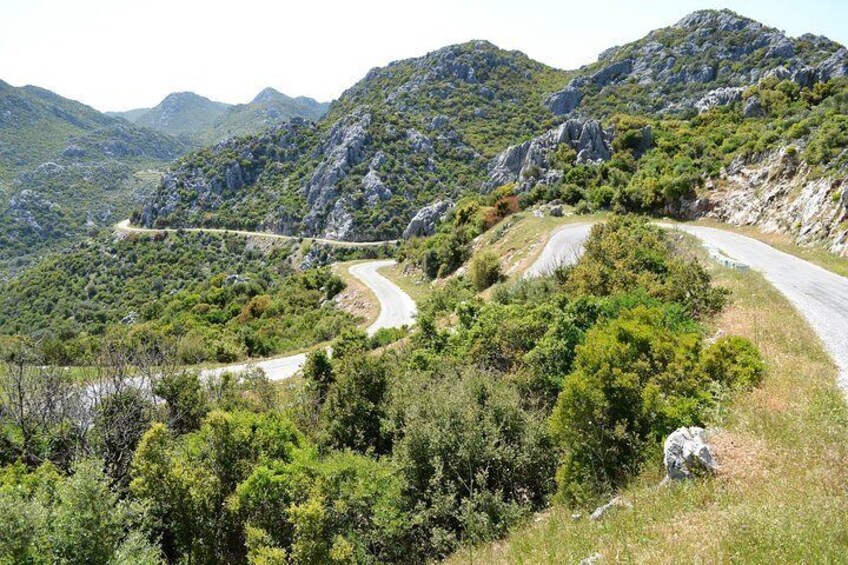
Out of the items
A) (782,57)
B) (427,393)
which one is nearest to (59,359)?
(427,393)

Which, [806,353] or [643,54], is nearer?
[806,353]

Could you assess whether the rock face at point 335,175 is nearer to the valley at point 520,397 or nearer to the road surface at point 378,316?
the road surface at point 378,316

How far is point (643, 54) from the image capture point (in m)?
108

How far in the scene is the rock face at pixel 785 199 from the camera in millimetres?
25625

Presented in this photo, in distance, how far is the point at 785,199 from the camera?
103 feet

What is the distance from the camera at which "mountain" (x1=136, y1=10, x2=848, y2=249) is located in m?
47.7

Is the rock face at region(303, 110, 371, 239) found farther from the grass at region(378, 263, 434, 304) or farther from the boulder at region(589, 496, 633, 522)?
the boulder at region(589, 496, 633, 522)

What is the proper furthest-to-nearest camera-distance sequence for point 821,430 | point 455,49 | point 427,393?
point 455,49 < point 427,393 < point 821,430

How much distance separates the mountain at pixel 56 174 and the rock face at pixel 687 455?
128 metres

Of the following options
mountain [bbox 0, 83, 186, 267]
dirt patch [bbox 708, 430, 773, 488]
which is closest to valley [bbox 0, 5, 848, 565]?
dirt patch [bbox 708, 430, 773, 488]

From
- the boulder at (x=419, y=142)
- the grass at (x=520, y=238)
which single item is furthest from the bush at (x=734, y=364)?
the boulder at (x=419, y=142)

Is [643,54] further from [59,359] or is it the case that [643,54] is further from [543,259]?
[59,359]

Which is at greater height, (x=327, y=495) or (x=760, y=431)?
(x=760, y=431)

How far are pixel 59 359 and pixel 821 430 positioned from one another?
3041cm
